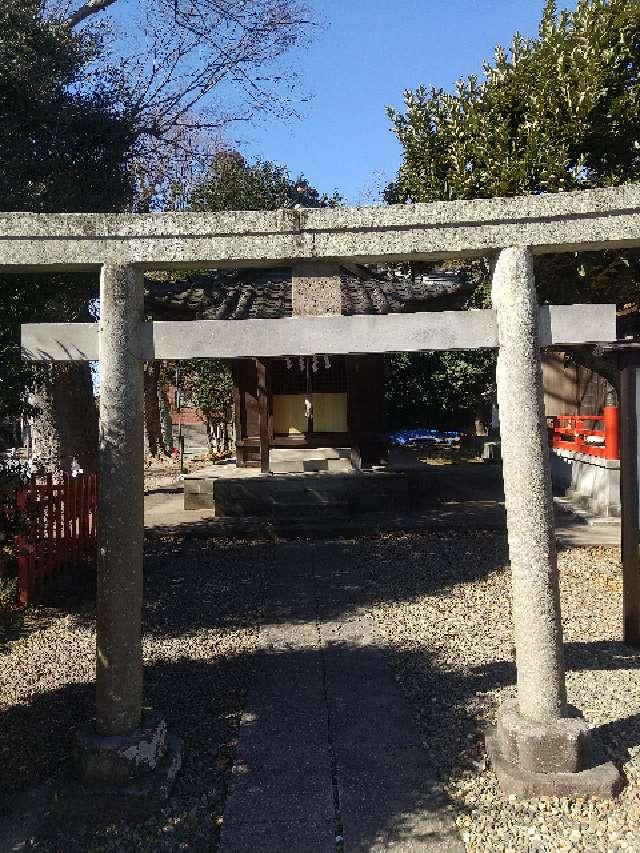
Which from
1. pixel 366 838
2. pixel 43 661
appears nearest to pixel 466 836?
pixel 366 838

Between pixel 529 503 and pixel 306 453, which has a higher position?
pixel 529 503

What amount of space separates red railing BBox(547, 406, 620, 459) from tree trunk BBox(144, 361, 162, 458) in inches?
506

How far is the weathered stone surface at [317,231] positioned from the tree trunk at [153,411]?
17.5 meters

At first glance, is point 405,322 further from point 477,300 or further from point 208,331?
point 477,300

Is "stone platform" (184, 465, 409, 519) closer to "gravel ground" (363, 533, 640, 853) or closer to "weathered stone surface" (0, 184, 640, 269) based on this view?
"gravel ground" (363, 533, 640, 853)

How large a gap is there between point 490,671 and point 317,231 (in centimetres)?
379

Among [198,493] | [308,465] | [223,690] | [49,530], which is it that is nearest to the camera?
[223,690]

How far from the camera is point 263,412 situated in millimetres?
12938

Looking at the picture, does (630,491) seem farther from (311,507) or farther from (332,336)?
(311,507)

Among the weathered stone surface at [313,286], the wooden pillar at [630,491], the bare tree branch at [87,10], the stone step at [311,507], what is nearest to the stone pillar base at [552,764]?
the wooden pillar at [630,491]

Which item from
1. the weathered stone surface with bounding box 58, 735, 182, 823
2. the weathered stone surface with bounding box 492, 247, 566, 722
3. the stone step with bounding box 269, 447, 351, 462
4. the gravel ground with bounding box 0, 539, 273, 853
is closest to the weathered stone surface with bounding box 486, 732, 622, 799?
the weathered stone surface with bounding box 492, 247, 566, 722

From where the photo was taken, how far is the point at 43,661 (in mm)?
5641

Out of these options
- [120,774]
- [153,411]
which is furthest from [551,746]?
[153,411]

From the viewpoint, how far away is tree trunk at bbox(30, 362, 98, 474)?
33.2 feet
